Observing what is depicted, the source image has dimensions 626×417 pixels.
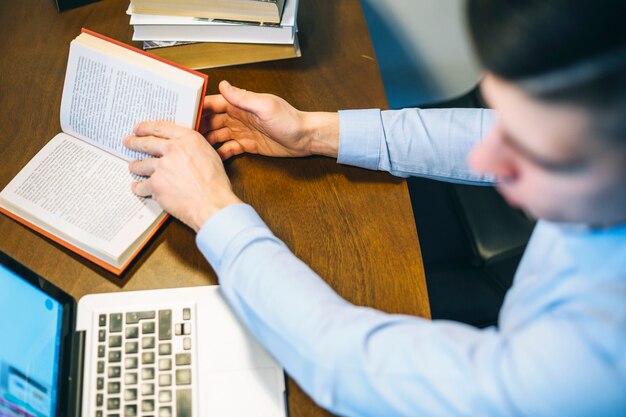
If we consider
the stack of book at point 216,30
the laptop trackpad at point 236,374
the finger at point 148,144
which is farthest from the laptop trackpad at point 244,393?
the stack of book at point 216,30

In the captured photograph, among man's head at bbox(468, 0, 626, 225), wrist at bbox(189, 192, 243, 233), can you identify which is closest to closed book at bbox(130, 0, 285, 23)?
wrist at bbox(189, 192, 243, 233)

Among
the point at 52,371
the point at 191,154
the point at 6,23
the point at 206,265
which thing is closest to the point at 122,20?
the point at 6,23

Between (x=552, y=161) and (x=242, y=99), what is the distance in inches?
19.8

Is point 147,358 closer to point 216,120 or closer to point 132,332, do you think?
point 132,332

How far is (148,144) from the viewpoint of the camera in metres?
0.78

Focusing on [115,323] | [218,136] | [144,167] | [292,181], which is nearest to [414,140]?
[292,181]

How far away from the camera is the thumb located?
0.83 m

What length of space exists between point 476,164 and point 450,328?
0.19 metres

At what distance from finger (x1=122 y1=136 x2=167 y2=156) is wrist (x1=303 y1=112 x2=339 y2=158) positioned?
0.22m

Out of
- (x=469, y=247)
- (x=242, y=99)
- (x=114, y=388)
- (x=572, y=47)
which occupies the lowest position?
(x=469, y=247)

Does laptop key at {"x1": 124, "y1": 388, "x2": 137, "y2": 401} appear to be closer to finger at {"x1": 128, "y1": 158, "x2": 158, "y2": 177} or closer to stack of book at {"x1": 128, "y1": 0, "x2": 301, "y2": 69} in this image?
A: finger at {"x1": 128, "y1": 158, "x2": 158, "y2": 177}

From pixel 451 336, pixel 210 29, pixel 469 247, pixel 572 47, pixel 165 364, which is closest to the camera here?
pixel 572 47

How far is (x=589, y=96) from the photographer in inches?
16.2

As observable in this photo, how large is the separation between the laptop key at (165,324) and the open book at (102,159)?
0.33 ft
